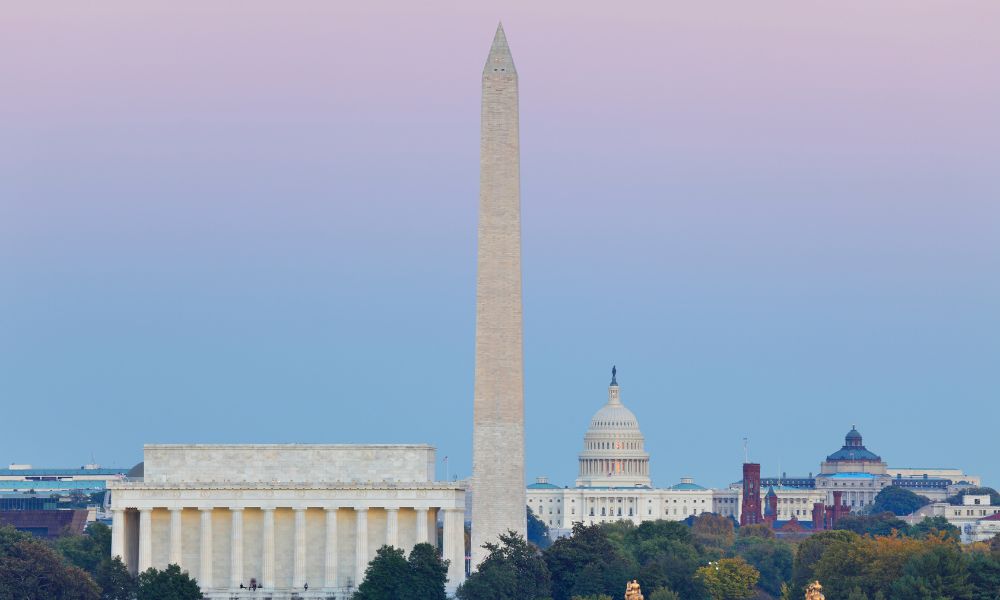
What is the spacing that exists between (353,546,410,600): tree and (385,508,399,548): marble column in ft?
32.0

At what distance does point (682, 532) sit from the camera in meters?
187

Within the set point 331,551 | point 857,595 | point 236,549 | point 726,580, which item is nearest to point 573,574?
point 726,580

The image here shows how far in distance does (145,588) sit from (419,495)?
833 inches

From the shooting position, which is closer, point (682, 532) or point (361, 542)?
point (361, 542)

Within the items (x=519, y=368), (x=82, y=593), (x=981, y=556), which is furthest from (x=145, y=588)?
(x=981, y=556)

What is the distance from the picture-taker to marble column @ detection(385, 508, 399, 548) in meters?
151

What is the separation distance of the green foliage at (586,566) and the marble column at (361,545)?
9.67 metres

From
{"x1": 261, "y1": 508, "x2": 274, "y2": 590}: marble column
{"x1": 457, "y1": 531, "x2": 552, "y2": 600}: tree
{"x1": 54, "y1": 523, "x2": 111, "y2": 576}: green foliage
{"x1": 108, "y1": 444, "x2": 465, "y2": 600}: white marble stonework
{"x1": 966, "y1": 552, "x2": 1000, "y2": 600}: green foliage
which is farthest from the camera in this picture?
{"x1": 54, "y1": 523, "x2": 111, "y2": 576}: green foliage

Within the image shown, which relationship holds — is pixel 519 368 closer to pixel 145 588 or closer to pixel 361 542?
pixel 361 542

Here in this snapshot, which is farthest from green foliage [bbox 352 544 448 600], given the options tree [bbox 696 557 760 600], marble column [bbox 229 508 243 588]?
tree [bbox 696 557 760 600]

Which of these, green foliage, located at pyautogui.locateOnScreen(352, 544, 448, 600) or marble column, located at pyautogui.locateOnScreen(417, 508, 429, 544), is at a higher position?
Result: marble column, located at pyautogui.locateOnScreen(417, 508, 429, 544)

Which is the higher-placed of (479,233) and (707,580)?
(479,233)

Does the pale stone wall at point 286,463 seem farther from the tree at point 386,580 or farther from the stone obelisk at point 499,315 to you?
the tree at point 386,580

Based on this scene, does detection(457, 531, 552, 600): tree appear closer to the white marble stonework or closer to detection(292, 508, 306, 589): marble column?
the white marble stonework
